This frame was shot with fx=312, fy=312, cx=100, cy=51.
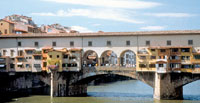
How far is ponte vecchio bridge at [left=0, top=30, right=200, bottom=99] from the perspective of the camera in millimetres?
40625

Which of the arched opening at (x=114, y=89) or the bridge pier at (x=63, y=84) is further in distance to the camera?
the arched opening at (x=114, y=89)

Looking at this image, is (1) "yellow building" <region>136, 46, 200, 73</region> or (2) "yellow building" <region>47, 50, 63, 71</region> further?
(2) "yellow building" <region>47, 50, 63, 71</region>

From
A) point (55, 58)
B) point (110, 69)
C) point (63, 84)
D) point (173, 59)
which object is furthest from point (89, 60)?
point (173, 59)

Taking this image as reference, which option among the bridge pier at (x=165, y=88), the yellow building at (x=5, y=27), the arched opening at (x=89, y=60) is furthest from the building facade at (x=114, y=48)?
the yellow building at (x=5, y=27)

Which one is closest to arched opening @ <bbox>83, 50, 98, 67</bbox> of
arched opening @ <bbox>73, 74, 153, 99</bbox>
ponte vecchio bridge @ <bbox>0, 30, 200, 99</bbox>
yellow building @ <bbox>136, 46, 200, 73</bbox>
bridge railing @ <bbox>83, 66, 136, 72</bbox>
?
bridge railing @ <bbox>83, 66, 136, 72</bbox>

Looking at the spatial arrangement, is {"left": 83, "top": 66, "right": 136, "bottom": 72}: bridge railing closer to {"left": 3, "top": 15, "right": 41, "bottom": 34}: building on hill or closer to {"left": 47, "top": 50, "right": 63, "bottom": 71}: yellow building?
{"left": 47, "top": 50, "right": 63, "bottom": 71}: yellow building

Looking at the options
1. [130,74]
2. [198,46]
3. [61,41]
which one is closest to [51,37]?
[61,41]

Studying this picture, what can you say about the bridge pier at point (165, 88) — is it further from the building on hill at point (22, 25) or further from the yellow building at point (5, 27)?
the building on hill at point (22, 25)

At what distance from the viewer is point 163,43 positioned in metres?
42.5

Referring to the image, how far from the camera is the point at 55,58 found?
44.8m

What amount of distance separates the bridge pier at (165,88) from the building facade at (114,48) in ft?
2.99

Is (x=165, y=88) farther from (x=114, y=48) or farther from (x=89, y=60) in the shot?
(x=89, y=60)

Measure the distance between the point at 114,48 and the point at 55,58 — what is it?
859 centimetres

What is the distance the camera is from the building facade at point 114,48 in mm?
40719
